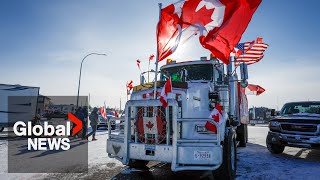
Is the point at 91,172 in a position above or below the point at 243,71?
below

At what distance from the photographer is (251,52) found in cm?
1262

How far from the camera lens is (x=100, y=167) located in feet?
23.5

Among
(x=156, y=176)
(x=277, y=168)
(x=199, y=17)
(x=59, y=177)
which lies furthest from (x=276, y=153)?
(x=59, y=177)

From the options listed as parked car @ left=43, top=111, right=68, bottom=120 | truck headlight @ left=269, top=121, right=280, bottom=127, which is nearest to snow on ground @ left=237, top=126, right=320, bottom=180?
truck headlight @ left=269, top=121, right=280, bottom=127

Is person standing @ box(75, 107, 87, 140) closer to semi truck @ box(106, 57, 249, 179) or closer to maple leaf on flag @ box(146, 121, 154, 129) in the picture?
semi truck @ box(106, 57, 249, 179)

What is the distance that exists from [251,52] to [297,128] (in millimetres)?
4830

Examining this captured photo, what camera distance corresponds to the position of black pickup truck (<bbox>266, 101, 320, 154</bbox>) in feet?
27.6

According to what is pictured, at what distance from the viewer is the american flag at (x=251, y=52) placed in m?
12.5

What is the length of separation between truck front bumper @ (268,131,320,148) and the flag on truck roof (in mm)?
4059

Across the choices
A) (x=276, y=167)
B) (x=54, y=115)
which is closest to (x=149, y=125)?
(x=276, y=167)

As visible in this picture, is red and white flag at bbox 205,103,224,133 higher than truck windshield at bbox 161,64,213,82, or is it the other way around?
truck windshield at bbox 161,64,213,82

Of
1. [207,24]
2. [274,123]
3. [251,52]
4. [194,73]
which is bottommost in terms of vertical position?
[274,123]

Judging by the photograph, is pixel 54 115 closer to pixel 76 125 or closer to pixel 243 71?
pixel 76 125

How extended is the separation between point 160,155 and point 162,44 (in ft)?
8.94
